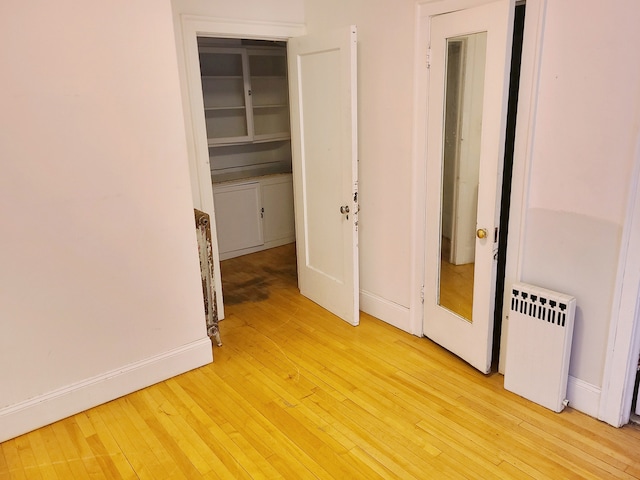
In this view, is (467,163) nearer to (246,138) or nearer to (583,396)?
(583,396)

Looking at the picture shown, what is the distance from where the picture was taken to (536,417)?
97.7 inches

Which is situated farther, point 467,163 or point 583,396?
point 467,163

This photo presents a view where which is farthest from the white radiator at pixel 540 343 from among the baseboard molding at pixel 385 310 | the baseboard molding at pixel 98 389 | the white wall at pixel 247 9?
the white wall at pixel 247 9

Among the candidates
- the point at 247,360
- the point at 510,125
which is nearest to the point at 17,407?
the point at 247,360

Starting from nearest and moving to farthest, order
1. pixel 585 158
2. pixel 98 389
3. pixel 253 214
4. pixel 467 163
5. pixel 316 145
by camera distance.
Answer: pixel 585 158
pixel 98 389
pixel 467 163
pixel 316 145
pixel 253 214

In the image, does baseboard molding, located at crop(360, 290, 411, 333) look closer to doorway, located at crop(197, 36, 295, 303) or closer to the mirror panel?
the mirror panel

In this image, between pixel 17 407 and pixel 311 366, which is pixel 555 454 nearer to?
pixel 311 366

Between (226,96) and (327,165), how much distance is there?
2.39 metres

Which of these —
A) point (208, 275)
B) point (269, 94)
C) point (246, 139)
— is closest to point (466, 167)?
point (208, 275)

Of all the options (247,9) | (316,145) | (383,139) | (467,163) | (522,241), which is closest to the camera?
(522,241)

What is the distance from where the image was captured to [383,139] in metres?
3.26

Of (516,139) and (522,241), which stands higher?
(516,139)

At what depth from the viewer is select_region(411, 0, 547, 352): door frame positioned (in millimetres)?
2326

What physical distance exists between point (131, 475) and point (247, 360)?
1052 mm
